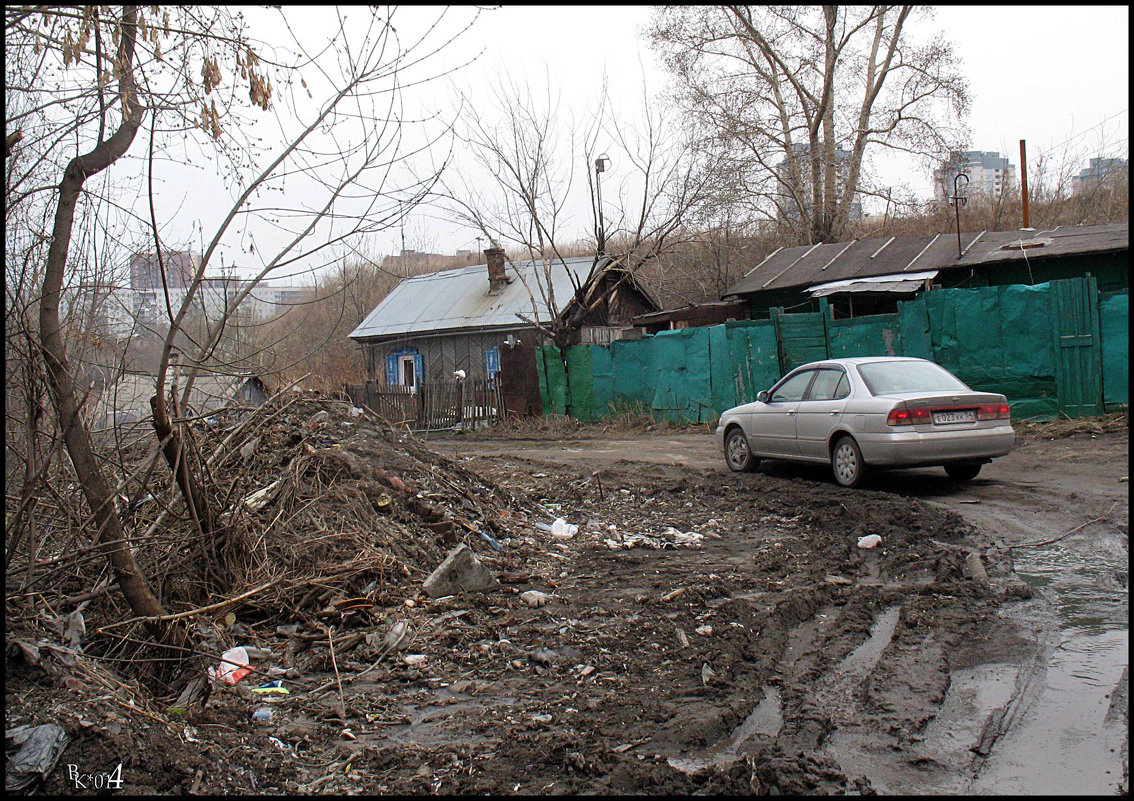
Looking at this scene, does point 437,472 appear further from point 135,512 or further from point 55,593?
point 55,593

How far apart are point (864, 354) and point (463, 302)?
62.4ft

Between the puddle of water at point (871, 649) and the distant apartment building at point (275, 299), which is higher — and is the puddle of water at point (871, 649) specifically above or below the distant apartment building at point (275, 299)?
below

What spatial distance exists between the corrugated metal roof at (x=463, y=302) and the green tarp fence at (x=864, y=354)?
21.2 feet

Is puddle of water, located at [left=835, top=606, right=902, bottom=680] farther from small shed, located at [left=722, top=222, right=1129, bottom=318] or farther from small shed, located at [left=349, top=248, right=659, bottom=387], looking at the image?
small shed, located at [left=349, top=248, right=659, bottom=387]

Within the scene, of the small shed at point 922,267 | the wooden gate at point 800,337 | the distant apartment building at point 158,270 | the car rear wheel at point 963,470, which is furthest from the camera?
the small shed at point 922,267

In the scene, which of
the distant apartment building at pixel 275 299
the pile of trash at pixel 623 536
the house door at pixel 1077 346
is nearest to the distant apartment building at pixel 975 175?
the house door at pixel 1077 346

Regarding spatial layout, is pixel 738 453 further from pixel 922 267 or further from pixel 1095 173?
pixel 1095 173

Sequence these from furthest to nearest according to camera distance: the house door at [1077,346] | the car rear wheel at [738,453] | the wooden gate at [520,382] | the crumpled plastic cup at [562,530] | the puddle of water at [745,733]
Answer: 1. the wooden gate at [520,382]
2. the house door at [1077,346]
3. the car rear wheel at [738,453]
4. the crumpled plastic cup at [562,530]
5. the puddle of water at [745,733]

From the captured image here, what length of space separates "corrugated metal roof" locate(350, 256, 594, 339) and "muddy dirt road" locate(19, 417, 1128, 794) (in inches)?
855

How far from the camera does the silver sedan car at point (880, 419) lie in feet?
29.7

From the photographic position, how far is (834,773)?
327cm

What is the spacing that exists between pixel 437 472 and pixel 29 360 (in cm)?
557

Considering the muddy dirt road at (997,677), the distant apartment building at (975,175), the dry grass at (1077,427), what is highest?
the distant apartment building at (975,175)

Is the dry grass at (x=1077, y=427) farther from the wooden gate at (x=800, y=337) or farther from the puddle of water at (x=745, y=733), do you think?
the puddle of water at (x=745, y=733)
